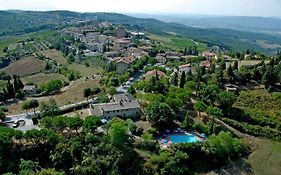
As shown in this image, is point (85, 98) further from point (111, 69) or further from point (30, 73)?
point (30, 73)

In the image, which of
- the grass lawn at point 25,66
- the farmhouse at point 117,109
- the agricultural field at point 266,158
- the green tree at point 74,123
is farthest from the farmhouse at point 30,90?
the agricultural field at point 266,158

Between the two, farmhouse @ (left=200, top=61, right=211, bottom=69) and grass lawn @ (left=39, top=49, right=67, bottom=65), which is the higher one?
farmhouse @ (left=200, top=61, right=211, bottom=69)

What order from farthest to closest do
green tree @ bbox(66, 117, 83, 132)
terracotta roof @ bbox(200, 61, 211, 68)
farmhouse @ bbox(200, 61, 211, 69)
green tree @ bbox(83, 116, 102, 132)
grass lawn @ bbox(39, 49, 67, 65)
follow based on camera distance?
grass lawn @ bbox(39, 49, 67, 65) → terracotta roof @ bbox(200, 61, 211, 68) → farmhouse @ bbox(200, 61, 211, 69) → green tree @ bbox(83, 116, 102, 132) → green tree @ bbox(66, 117, 83, 132)

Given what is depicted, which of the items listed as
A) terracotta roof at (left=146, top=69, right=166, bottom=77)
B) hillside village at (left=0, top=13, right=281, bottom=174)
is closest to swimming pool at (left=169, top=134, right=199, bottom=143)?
hillside village at (left=0, top=13, right=281, bottom=174)

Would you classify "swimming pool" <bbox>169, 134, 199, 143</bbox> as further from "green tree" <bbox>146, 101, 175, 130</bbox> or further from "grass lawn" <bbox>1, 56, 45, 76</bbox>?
"grass lawn" <bbox>1, 56, 45, 76</bbox>

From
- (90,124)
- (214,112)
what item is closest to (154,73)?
(214,112)

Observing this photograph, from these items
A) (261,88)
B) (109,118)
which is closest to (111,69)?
(109,118)

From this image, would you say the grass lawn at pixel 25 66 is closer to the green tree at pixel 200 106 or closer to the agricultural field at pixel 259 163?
the green tree at pixel 200 106
